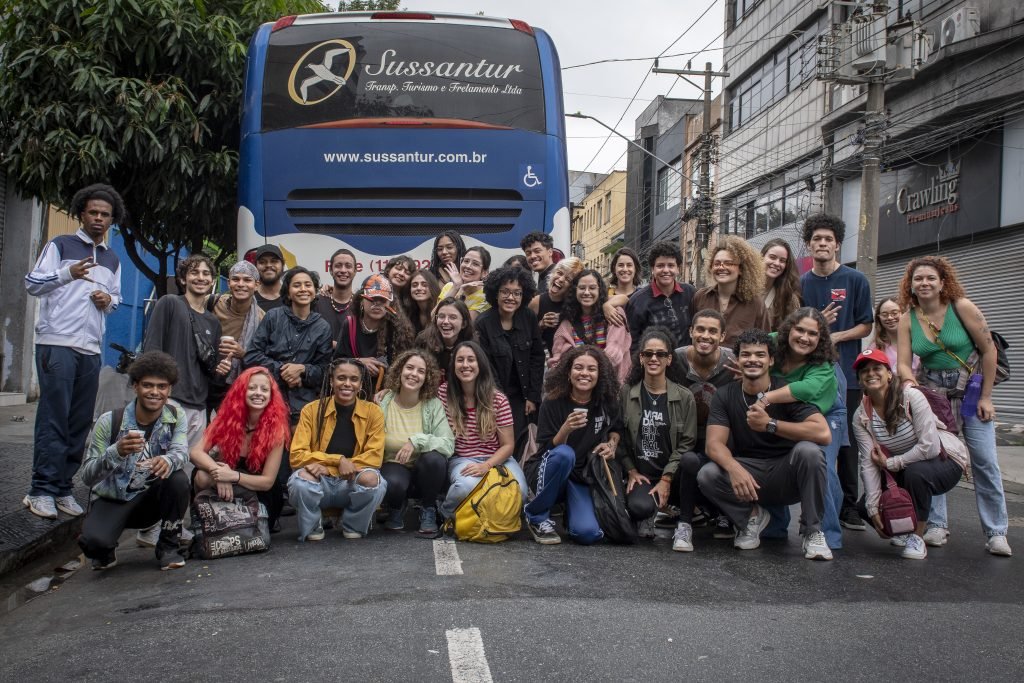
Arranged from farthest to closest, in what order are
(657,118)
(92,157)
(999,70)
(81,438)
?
(657,118) < (999,70) < (92,157) < (81,438)

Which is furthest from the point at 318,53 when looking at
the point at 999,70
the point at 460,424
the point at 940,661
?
the point at 999,70

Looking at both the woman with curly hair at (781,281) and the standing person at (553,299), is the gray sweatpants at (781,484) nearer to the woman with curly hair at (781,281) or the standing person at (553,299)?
the woman with curly hair at (781,281)

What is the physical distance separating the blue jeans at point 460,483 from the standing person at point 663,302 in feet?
4.20

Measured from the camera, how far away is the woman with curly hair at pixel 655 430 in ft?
20.2

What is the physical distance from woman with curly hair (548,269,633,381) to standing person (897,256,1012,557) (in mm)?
1849

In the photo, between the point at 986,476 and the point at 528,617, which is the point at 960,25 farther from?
the point at 528,617

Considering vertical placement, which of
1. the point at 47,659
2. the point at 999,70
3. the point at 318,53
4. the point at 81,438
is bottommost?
the point at 47,659

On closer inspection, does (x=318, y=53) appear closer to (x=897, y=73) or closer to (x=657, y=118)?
(x=897, y=73)

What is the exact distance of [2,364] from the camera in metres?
15.2

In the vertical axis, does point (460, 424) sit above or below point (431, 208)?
below

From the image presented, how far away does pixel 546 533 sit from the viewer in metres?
6.01

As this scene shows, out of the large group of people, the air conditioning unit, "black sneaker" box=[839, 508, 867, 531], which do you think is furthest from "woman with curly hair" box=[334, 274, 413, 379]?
the air conditioning unit

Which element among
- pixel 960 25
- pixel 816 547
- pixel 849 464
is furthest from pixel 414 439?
pixel 960 25

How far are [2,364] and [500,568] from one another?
12.9m
